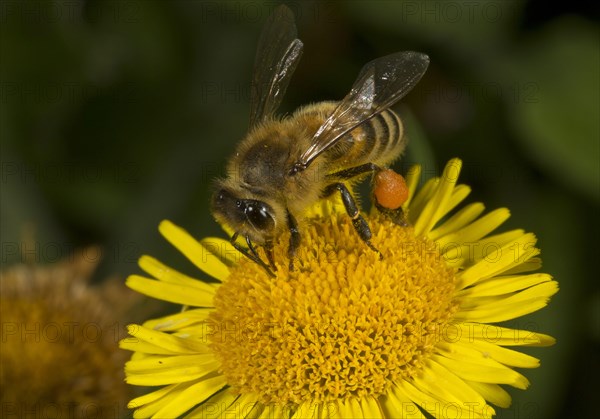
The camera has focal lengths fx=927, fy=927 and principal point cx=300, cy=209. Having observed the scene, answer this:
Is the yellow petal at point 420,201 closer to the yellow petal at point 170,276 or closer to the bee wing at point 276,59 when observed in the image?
the bee wing at point 276,59

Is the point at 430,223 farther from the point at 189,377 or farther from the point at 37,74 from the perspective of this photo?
the point at 37,74

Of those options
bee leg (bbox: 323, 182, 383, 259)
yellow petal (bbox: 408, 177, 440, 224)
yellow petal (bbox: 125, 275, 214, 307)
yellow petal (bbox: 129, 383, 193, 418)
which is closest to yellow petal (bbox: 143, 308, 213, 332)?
yellow petal (bbox: 125, 275, 214, 307)

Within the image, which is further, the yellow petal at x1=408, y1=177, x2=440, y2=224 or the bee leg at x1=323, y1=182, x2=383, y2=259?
the yellow petal at x1=408, y1=177, x2=440, y2=224

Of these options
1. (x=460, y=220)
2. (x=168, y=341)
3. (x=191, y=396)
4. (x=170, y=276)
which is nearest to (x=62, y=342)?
(x=170, y=276)

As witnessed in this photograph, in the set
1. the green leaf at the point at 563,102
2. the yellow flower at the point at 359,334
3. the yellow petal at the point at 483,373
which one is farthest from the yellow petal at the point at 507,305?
the green leaf at the point at 563,102

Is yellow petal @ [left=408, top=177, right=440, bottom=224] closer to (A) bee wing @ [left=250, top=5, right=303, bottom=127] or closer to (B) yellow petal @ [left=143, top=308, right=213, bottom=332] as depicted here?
(A) bee wing @ [left=250, top=5, right=303, bottom=127]
